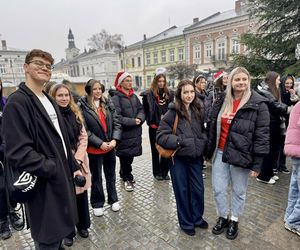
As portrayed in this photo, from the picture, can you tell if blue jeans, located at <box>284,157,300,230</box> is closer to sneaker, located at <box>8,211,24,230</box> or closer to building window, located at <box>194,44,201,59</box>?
sneaker, located at <box>8,211,24,230</box>

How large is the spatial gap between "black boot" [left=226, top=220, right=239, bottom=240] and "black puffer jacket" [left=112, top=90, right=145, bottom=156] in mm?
1951

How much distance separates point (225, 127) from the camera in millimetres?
2826

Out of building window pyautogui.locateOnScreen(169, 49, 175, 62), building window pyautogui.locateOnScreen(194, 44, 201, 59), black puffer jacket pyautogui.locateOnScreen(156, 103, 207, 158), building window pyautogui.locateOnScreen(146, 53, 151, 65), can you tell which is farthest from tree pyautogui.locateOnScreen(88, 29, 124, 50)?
black puffer jacket pyautogui.locateOnScreen(156, 103, 207, 158)

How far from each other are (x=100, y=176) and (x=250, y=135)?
215cm

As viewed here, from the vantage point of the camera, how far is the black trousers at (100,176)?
136 inches

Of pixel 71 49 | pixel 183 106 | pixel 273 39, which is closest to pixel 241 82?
pixel 183 106

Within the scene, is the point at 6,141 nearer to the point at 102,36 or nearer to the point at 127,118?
the point at 127,118

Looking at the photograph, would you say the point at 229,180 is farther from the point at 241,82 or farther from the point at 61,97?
the point at 61,97

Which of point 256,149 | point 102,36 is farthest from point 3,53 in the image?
point 256,149

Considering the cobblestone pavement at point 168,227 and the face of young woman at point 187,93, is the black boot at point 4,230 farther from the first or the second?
the face of young woman at point 187,93

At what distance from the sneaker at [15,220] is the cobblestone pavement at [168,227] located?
16 cm

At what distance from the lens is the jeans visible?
2.95 metres

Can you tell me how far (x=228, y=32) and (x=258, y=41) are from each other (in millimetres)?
28181

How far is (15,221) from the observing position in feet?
11.0
